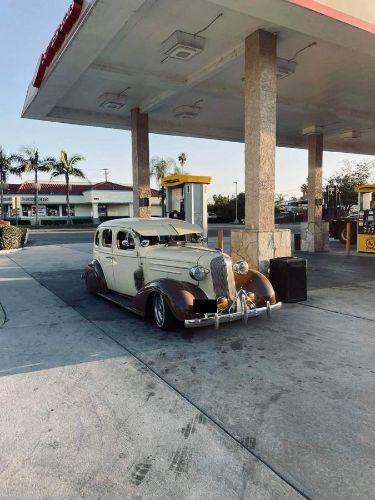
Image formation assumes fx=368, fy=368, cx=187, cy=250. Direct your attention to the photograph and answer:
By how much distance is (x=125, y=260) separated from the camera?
6.41 m

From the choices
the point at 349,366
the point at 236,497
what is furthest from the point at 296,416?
the point at 349,366

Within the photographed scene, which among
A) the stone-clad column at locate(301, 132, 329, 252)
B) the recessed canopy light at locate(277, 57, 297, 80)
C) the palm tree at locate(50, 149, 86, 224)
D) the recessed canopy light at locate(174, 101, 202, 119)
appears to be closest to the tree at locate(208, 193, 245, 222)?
the palm tree at locate(50, 149, 86, 224)

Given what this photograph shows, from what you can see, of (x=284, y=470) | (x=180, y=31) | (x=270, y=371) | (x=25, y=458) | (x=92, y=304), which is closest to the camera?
(x=284, y=470)

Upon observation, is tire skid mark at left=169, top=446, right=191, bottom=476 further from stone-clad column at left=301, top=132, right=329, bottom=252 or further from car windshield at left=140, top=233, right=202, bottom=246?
stone-clad column at left=301, top=132, right=329, bottom=252

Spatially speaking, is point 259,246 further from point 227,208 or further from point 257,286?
point 227,208

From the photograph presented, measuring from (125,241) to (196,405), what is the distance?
3.67 metres

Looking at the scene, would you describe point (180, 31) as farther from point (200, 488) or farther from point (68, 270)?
point (200, 488)

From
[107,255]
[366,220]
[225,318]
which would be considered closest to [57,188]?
[366,220]

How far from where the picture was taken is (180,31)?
796 cm

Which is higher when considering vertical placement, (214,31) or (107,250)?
(214,31)

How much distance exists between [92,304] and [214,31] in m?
6.32

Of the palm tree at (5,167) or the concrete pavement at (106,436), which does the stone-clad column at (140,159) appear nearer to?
the concrete pavement at (106,436)

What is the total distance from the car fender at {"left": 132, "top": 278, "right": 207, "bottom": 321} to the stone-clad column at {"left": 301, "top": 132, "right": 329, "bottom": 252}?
37.2 feet

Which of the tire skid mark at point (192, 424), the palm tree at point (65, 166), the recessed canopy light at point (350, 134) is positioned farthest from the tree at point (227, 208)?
the tire skid mark at point (192, 424)
